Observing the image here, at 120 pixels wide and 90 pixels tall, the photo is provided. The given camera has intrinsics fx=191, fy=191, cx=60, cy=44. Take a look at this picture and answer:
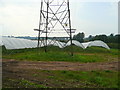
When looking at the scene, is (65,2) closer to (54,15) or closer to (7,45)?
(54,15)

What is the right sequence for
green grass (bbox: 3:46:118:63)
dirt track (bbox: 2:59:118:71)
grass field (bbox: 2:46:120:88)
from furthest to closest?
1. green grass (bbox: 3:46:118:63)
2. dirt track (bbox: 2:59:118:71)
3. grass field (bbox: 2:46:120:88)

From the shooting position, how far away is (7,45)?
12.8 m

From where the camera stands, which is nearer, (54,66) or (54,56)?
(54,66)

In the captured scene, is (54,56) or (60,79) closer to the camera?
(60,79)

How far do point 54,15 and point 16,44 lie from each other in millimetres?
3501

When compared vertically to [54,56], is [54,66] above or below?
below

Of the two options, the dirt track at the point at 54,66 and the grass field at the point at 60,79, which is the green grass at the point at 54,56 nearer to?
the grass field at the point at 60,79

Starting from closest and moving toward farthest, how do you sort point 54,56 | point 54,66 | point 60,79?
point 60,79 < point 54,66 < point 54,56

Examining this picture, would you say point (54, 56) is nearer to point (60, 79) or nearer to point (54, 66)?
point (54, 66)

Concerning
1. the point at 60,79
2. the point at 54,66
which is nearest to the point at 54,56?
the point at 54,66

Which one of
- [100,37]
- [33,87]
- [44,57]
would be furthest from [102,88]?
[100,37]

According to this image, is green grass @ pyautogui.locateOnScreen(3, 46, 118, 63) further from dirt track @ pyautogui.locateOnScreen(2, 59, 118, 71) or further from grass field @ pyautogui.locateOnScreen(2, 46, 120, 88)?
dirt track @ pyautogui.locateOnScreen(2, 59, 118, 71)

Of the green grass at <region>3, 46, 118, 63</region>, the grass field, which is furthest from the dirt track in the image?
the green grass at <region>3, 46, 118, 63</region>

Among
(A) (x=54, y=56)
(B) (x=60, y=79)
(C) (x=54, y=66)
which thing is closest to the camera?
(B) (x=60, y=79)
